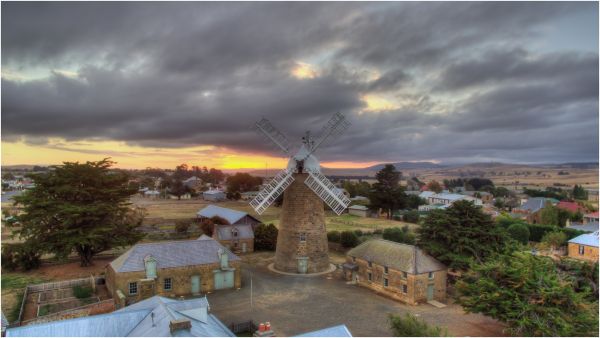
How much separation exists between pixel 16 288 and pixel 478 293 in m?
30.5

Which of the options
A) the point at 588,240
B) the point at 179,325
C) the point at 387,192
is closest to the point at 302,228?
the point at 179,325

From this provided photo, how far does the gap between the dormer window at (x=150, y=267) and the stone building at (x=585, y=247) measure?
131ft

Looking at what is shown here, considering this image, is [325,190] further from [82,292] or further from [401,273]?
[82,292]

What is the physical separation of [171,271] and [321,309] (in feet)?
34.4

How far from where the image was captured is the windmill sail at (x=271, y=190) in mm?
32531

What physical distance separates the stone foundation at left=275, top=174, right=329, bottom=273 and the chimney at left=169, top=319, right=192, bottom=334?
20081mm

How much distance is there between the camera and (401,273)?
1062 inches

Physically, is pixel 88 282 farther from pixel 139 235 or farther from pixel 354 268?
pixel 354 268

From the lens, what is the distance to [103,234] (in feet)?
110

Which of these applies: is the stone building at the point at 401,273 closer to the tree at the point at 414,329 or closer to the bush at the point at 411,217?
the tree at the point at 414,329

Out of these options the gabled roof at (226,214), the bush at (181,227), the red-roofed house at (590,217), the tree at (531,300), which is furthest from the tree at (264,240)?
the red-roofed house at (590,217)

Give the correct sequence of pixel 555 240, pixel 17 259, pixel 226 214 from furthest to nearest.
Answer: pixel 226 214 → pixel 555 240 → pixel 17 259

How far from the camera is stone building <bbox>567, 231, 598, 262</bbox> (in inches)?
1569

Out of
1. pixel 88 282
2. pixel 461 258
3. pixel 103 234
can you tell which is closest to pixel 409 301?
pixel 461 258
